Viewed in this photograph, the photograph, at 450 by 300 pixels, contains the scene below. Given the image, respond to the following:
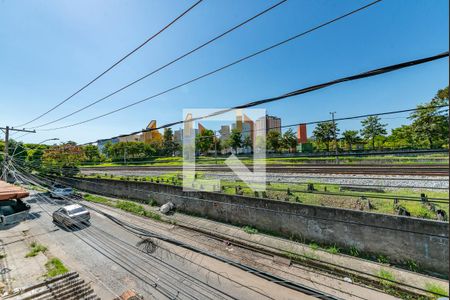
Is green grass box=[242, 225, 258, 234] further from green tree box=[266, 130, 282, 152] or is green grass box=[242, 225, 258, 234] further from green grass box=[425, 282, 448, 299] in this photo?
green tree box=[266, 130, 282, 152]

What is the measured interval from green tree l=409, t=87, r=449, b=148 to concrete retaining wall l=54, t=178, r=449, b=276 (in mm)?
26270

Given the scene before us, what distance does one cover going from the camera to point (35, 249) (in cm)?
945

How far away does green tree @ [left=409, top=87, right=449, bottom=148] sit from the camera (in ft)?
86.6

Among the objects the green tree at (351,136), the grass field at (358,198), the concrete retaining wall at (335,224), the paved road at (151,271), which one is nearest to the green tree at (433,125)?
the green tree at (351,136)

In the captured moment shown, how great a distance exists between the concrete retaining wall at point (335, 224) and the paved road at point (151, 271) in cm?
328

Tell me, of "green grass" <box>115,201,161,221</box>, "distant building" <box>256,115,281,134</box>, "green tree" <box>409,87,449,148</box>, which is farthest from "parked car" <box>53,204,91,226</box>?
"green tree" <box>409,87,449,148</box>

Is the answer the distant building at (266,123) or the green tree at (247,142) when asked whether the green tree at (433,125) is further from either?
the green tree at (247,142)

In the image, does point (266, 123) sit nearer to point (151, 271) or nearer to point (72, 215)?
point (151, 271)

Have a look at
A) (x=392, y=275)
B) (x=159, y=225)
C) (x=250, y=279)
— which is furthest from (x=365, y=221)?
(x=159, y=225)

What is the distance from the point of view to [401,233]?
24.1 feet

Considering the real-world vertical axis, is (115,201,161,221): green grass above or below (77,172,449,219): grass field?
below

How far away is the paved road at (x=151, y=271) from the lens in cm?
638

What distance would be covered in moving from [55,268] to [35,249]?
2.76 m

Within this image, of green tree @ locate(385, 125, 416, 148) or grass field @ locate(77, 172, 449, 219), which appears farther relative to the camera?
green tree @ locate(385, 125, 416, 148)
